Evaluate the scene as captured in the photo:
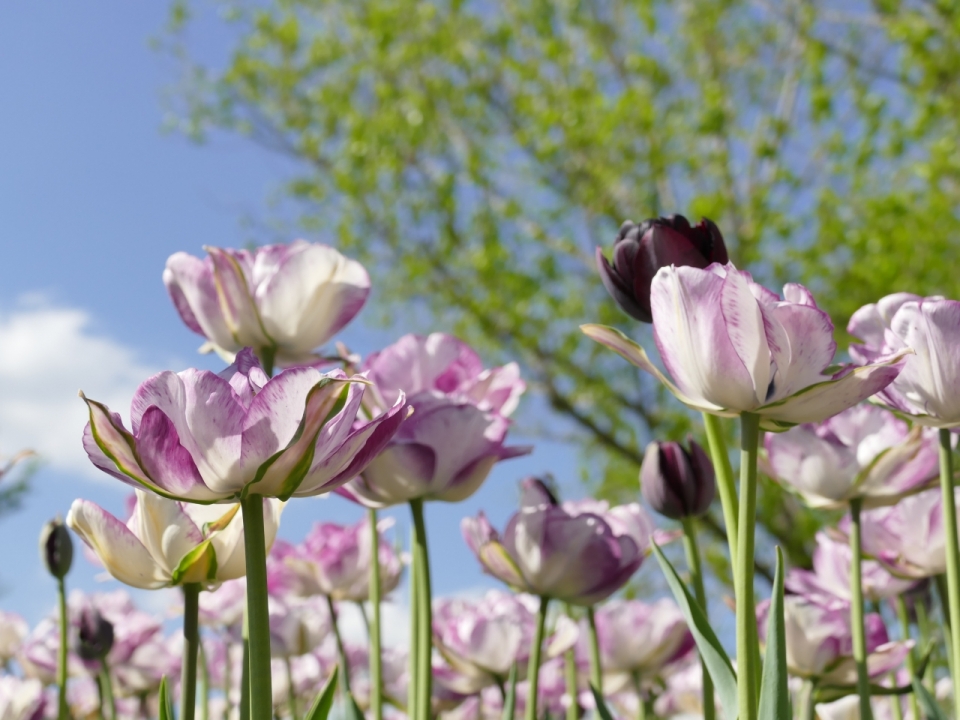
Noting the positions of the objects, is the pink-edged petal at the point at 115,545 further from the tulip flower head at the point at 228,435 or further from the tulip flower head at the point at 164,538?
the tulip flower head at the point at 228,435

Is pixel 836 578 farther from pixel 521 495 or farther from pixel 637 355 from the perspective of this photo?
pixel 637 355

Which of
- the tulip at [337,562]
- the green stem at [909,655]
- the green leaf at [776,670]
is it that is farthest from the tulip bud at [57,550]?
the green stem at [909,655]

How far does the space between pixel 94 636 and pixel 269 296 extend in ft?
1.89

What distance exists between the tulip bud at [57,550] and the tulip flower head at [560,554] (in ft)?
1.79

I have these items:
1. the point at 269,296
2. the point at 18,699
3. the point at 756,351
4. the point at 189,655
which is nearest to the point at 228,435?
the point at 189,655

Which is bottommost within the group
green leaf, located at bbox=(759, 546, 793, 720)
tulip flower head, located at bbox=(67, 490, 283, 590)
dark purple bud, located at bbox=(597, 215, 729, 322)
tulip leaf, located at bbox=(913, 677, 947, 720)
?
tulip leaf, located at bbox=(913, 677, 947, 720)

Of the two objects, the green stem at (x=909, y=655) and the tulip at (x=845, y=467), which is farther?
the green stem at (x=909, y=655)

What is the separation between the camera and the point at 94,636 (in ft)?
4.52

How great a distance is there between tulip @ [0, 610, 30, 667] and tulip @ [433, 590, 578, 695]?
1113mm

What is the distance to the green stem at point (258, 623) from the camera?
0.60 m

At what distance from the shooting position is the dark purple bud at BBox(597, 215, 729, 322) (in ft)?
2.70

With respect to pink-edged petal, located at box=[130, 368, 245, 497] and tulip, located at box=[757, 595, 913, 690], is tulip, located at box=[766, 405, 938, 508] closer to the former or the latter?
tulip, located at box=[757, 595, 913, 690]

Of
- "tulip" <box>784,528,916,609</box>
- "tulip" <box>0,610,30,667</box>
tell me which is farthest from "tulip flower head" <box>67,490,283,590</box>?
"tulip" <box>0,610,30,667</box>

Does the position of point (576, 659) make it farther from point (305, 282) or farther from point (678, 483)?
point (305, 282)
